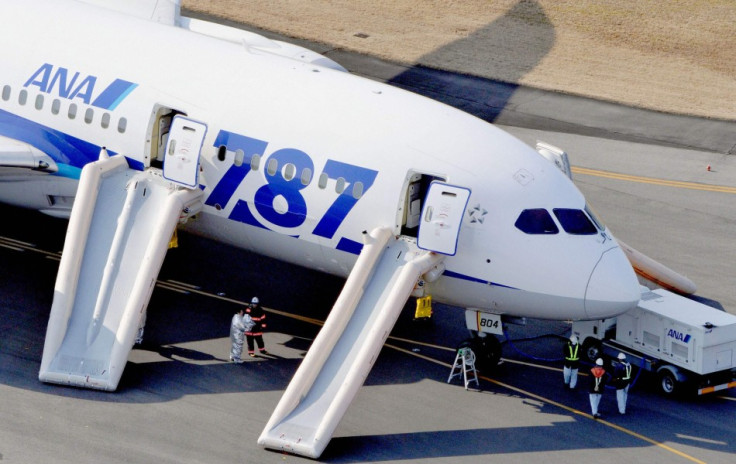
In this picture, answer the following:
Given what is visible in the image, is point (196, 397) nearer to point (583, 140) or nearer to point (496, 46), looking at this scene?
point (583, 140)

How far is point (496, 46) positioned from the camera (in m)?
58.4

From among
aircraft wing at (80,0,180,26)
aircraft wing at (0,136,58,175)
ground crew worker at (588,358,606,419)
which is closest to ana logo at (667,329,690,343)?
ground crew worker at (588,358,606,419)

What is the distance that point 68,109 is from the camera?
31922 mm

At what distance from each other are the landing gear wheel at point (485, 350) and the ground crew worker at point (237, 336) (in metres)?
5.74

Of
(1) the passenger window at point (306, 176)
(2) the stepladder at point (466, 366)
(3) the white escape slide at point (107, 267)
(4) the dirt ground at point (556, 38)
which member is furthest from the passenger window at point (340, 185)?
(4) the dirt ground at point (556, 38)

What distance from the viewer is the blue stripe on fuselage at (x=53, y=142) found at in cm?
3175

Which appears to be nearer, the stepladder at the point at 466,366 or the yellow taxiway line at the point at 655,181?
the stepladder at the point at 466,366

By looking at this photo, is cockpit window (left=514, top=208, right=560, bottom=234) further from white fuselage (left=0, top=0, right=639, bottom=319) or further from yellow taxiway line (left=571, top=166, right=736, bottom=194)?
yellow taxiway line (left=571, top=166, right=736, bottom=194)

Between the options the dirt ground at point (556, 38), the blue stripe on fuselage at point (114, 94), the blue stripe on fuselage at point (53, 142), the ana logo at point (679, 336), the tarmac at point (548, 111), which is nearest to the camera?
the ana logo at point (679, 336)

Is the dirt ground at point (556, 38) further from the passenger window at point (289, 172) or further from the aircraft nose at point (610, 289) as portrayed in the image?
the passenger window at point (289, 172)

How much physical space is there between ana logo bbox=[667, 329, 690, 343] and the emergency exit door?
1305 centimetres

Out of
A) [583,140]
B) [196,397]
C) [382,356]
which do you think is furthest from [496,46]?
[196,397]

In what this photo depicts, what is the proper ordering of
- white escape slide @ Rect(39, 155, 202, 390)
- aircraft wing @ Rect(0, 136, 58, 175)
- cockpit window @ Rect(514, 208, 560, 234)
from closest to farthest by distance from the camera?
white escape slide @ Rect(39, 155, 202, 390), cockpit window @ Rect(514, 208, 560, 234), aircraft wing @ Rect(0, 136, 58, 175)

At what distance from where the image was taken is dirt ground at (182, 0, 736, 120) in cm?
5534
